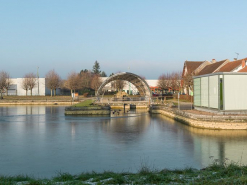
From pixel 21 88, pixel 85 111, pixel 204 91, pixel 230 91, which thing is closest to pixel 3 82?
pixel 21 88

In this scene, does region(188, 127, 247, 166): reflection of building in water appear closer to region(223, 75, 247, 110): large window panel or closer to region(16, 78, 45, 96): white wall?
region(223, 75, 247, 110): large window panel

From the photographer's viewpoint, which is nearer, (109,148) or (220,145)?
(109,148)

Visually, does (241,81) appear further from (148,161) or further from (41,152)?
(41,152)

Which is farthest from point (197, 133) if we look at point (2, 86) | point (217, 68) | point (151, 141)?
point (2, 86)

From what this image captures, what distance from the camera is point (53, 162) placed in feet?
48.6

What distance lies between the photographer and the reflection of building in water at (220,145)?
52.0 feet

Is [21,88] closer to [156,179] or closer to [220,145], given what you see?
[220,145]

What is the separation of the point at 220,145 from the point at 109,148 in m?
6.97

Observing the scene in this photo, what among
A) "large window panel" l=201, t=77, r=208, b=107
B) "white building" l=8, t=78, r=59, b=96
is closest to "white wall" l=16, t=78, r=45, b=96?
"white building" l=8, t=78, r=59, b=96

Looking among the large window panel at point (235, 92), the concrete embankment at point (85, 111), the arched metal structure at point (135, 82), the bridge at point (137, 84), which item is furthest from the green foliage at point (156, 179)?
the arched metal structure at point (135, 82)

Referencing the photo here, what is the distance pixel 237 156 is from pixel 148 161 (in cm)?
495

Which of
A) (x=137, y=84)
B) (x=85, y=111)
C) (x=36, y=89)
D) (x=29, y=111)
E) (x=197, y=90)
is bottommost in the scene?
(x=29, y=111)

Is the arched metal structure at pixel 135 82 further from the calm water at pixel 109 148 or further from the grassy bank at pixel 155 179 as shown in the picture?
the grassy bank at pixel 155 179

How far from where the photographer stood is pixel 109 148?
18.1 m
